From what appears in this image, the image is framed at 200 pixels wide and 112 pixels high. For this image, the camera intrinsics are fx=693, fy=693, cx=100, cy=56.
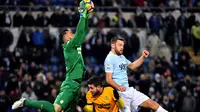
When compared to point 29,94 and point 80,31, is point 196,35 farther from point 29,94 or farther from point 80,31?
point 80,31

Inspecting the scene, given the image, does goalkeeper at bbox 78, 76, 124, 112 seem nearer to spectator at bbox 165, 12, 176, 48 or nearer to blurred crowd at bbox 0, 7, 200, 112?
blurred crowd at bbox 0, 7, 200, 112

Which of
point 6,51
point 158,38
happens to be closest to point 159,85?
point 158,38

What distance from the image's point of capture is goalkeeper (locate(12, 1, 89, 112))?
14.7 metres

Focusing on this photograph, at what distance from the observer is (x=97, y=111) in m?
15.1

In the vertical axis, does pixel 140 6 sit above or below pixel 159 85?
above

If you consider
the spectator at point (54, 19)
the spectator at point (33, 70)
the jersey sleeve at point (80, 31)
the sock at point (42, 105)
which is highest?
the jersey sleeve at point (80, 31)

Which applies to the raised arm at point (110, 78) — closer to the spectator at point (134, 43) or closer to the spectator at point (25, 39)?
the spectator at point (25, 39)

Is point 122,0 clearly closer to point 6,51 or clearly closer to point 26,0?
point 26,0

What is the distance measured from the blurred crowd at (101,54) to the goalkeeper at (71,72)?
787 cm

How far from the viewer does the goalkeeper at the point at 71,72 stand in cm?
1473

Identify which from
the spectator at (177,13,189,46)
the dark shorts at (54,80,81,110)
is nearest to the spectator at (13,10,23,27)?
the spectator at (177,13,189,46)

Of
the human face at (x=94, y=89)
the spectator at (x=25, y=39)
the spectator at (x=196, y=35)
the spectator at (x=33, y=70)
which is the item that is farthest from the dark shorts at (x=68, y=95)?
the spectator at (x=196, y=35)

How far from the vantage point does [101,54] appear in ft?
91.5

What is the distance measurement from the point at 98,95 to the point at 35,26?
568 inches
